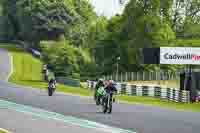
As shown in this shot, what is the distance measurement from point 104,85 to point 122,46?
49.3 metres

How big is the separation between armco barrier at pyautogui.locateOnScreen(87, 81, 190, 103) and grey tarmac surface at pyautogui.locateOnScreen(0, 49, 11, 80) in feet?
36.1

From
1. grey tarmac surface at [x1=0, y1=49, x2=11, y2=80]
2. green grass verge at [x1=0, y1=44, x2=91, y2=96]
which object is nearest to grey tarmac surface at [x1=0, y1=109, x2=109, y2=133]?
green grass verge at [x1=0, y1=44, x2=91, y2=96]

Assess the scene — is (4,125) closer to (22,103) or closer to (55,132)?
(55,132)

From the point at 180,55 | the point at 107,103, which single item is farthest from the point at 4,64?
the point at 107,103

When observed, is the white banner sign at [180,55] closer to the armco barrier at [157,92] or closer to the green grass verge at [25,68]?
the armco barrier at [157,92]

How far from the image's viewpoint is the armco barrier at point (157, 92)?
40841 mm

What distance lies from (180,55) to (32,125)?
2634 cm

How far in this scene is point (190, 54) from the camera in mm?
45125

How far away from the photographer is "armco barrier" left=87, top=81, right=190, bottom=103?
1608 inches

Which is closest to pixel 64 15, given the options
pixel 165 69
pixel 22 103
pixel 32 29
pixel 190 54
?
pixel 32 29

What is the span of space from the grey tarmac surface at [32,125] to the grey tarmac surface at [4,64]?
129ft

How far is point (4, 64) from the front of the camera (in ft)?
259

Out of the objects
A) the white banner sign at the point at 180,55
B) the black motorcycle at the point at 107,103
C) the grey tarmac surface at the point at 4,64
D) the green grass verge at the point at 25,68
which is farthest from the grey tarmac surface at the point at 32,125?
the grey tarmac surface at the point at 4,64

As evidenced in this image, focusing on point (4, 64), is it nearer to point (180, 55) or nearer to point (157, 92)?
point (157, 92)
